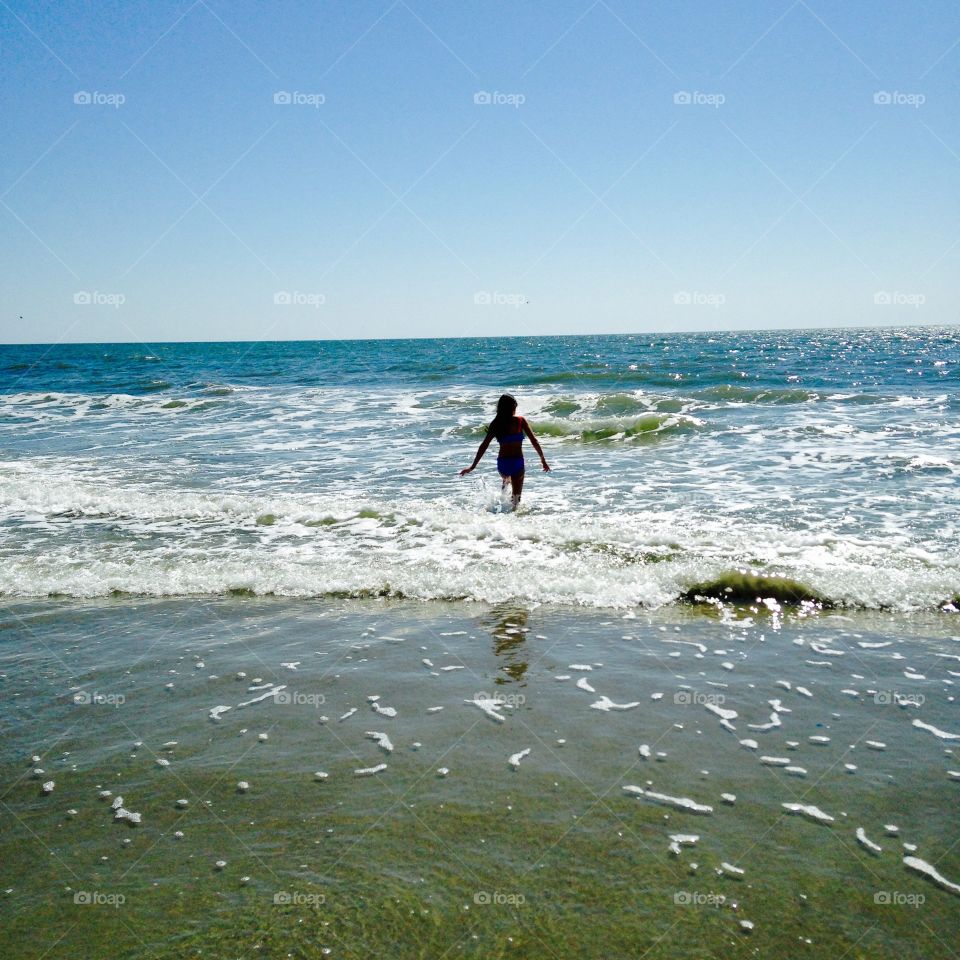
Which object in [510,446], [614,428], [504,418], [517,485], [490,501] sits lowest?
[490,501]

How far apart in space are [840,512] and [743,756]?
7073mm

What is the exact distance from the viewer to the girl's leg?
10.9m

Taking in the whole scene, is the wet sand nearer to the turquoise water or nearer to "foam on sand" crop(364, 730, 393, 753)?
"foam on sand" crop(364, 730, 393, 753)

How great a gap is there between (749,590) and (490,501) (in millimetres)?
4949

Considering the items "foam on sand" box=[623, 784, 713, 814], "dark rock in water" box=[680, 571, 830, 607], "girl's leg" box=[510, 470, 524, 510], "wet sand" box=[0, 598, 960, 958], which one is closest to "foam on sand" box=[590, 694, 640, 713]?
"wet sand" box=[0, 598, 960, 958]

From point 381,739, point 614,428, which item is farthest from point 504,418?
point 614,428

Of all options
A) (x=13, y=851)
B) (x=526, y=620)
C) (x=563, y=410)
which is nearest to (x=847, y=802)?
(x=526, y=620)

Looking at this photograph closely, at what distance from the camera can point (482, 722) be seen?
Result: 14.7 ft

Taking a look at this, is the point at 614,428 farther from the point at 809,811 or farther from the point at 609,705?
the point at 809,811

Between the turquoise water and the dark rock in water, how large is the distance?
0.42 ft

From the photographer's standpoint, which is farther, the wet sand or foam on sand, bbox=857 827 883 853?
foam on sand, bbox=857 827 883 853

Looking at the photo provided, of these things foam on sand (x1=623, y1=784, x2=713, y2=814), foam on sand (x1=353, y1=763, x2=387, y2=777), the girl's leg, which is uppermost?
the girl's leg

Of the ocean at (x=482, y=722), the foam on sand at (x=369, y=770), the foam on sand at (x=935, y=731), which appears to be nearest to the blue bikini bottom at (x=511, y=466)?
the ocean at (x=482, y=722)

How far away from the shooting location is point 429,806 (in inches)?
141
